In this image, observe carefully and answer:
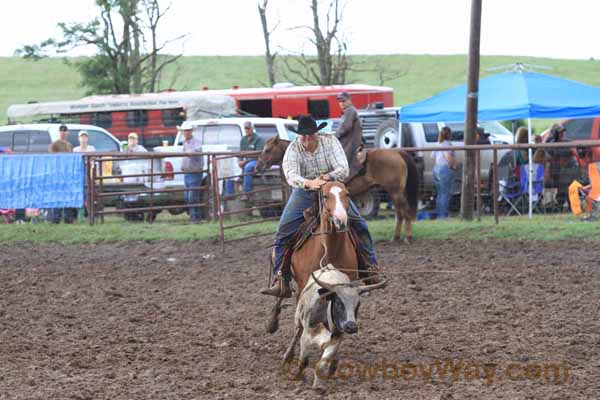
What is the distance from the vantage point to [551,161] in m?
15.4

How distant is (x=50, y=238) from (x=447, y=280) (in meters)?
7.53

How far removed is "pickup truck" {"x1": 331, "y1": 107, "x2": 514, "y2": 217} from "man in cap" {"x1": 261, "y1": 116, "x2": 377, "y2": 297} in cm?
908

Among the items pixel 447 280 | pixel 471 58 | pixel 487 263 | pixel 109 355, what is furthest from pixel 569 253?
pixel 109 355

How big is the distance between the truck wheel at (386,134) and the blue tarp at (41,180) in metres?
5.96

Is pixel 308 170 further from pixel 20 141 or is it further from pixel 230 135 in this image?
pixel 20 141

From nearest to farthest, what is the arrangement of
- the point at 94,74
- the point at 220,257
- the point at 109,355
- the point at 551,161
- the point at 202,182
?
1. the point at 109,355
2. the point at 220,257
3. the point at 551,161
4. the point at 202,182
5. the point at 94,74

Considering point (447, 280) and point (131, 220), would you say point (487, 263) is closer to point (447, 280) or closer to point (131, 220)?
point (447, 280)

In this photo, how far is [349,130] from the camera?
1408 cm

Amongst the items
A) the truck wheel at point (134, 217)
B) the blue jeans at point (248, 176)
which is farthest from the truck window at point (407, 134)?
the truck wheel at point (134, 217)

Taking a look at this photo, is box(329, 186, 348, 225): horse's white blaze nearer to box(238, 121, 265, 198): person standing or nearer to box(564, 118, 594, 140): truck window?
box(238, 121, 265, 198): person standing

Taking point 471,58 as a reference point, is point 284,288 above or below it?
below

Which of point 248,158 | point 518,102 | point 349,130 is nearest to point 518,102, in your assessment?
point 518,102

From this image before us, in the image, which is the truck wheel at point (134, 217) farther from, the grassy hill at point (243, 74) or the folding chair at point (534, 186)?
the grassy hill at point (243, 74)

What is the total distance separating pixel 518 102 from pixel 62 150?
8.47 meters
